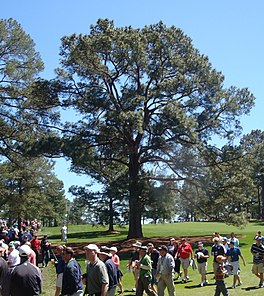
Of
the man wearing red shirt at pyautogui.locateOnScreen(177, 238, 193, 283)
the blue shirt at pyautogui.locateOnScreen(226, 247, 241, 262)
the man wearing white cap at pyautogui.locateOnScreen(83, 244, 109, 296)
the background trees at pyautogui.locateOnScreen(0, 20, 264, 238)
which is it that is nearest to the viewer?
the man wearing white cap at pyautogui.locateOnScreen(83, 244, 109, 296)

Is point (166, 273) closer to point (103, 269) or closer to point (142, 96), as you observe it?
point (103, 269)

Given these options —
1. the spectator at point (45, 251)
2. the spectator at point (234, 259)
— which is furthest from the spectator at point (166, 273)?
the spectator at point (45, 251)

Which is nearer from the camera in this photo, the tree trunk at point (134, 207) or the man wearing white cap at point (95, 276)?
the man wearing white cap at point (95, 276)

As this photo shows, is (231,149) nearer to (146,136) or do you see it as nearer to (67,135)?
(146,136)

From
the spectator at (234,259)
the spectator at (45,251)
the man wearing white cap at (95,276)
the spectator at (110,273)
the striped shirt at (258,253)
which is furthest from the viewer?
the spectator at (45,251)

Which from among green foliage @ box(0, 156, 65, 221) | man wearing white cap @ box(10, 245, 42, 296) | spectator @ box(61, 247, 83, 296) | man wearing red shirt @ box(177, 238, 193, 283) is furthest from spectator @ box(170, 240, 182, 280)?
green foliage @ box(0, 156, 65, 221)

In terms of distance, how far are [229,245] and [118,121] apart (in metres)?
12.7

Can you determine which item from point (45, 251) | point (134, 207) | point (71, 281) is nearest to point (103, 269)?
point (71, 281)

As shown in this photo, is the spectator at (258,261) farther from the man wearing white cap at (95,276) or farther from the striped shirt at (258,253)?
the man wearing white cap at (95,276)

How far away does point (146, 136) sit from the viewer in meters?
31.4

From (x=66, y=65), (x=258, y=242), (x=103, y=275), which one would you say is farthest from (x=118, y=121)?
(x=103, y=275)

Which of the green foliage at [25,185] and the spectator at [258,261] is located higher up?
the green foliage at [25,185]

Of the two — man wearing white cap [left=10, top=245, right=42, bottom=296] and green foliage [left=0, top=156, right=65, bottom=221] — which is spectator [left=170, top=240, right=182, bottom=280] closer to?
man wearing white cap [left=10, top=245, right=42, bottom=296]

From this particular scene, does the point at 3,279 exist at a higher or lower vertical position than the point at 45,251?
higher
